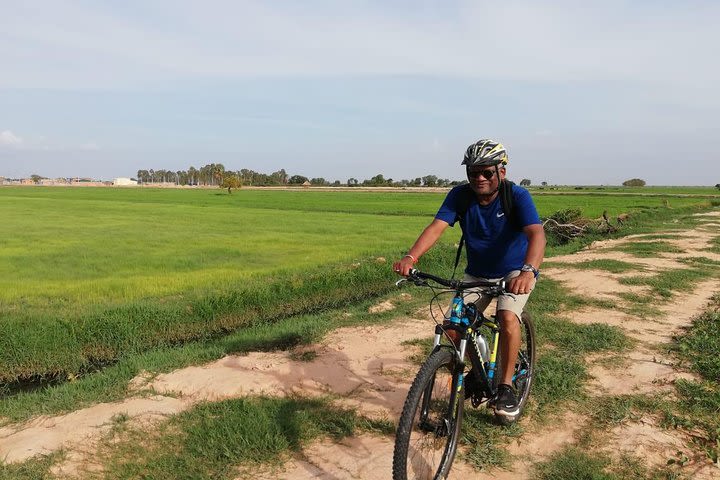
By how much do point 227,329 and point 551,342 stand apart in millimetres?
5313

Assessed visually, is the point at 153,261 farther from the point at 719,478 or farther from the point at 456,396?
the point at 719,478

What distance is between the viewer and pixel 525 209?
10.1 feet

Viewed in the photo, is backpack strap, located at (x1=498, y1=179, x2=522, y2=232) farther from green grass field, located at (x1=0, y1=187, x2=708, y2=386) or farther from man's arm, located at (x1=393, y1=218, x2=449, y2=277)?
green grass field, located at (x1=0, y1=187, x2=708, y2=386)

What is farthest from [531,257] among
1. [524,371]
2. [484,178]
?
[524,371]

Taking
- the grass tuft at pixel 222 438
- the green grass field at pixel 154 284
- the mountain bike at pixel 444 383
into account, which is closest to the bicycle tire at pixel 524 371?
the mountain bike at pixel 444 383

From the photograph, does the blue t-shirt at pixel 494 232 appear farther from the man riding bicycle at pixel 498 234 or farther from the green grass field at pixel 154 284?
the green grass field at pixel 154 284

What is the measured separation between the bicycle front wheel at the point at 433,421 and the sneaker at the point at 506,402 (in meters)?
0.48

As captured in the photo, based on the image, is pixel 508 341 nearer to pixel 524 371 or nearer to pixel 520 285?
pixel 520 285

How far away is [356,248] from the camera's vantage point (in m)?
Answer: 15.5

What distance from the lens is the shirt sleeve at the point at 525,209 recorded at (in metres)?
3.08

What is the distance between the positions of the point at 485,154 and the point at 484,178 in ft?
0.54

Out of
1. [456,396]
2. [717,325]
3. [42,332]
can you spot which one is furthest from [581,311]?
[42,332]

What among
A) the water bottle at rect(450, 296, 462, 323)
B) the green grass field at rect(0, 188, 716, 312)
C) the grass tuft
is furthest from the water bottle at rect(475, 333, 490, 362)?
the green grass field at rect(0, 188, 716, 312)

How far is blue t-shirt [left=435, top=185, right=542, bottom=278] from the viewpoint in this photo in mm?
3121
